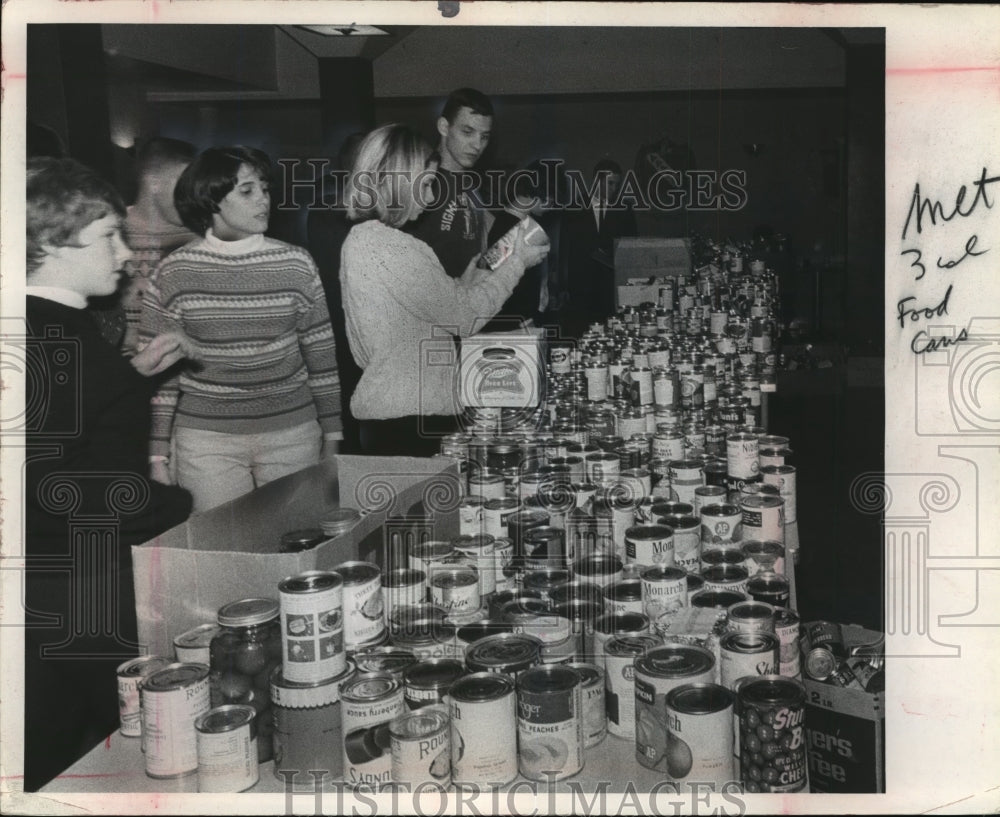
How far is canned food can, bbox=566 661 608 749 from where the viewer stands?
4.40 ft

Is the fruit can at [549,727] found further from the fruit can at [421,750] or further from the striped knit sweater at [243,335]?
the striped knit sweater at [243,335]

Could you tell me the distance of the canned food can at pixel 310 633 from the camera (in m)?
1.31

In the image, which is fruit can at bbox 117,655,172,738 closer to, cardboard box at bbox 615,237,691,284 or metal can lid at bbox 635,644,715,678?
metal can lid at bbox 635,644,715,678

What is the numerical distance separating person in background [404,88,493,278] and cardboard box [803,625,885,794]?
1180mm

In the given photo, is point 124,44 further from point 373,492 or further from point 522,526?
point 522,526

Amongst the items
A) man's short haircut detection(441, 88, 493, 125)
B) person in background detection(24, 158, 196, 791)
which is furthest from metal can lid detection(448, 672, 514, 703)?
man's short haircut detection(441, 88, 493, 125)

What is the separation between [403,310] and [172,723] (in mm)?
1135

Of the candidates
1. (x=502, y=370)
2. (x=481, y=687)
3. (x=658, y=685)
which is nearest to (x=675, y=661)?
(x=658, y=685)

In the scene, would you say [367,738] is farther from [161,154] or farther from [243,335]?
[161,154]

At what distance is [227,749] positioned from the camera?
126cm

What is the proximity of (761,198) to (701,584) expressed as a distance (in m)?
0.91

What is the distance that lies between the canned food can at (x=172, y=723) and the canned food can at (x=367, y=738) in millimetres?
223

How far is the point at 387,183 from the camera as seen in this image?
2.05 m

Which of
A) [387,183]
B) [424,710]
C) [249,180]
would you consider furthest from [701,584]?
[249,180]
